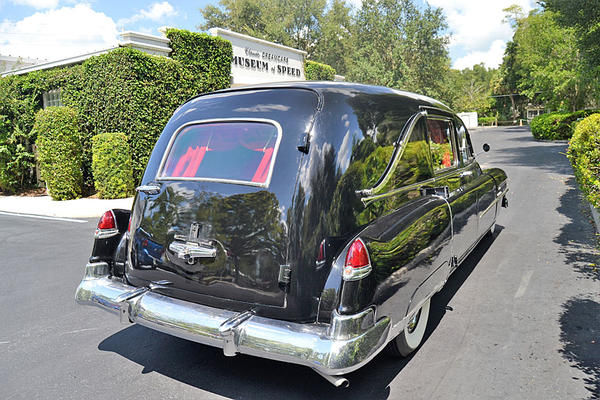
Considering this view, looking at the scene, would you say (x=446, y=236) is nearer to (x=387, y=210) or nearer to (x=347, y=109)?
(x=387, y=210)

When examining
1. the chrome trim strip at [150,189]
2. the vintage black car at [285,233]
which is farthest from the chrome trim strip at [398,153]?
the chrome trim strip at [150,189]

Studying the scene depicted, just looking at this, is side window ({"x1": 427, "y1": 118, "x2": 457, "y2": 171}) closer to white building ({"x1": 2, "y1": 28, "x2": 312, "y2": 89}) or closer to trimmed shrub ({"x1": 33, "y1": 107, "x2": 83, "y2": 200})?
white building ({"x1": 2, "y1": 28, "x2": 312, "y2": 89})

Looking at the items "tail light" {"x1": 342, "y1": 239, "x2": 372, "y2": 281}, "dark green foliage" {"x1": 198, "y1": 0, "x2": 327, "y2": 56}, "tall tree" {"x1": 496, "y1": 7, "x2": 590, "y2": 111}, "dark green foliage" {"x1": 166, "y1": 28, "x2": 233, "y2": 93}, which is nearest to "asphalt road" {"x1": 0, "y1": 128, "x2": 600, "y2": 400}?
"tail light" {"x1": 342, "y1": 239, "x2": 372, "y2": 281}

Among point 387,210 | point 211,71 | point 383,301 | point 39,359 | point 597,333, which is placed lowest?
point 597,333

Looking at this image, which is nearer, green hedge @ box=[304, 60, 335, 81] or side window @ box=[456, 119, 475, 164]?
side window @ box=[456, 119, 475, 164]

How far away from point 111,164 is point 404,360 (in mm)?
10974

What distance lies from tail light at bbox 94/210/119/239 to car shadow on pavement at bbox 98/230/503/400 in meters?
0.95

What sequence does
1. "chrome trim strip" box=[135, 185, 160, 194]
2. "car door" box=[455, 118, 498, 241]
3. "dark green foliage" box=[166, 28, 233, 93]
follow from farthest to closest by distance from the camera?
"dark green foliage" box=[166, 28, 233, 93], "car door" box=[455, 118, 498, 241], "chrome trim strip" box=[135, 185, 160, 194]

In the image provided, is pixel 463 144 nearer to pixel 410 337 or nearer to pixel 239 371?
pixel 410 337

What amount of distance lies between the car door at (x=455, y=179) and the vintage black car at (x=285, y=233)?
1.34 feet

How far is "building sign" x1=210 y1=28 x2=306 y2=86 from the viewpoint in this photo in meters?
17.0

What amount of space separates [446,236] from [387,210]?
0.71m

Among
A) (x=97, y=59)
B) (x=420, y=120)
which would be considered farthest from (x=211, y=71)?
(x=420, y=120)

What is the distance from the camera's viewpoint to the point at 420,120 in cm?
377
